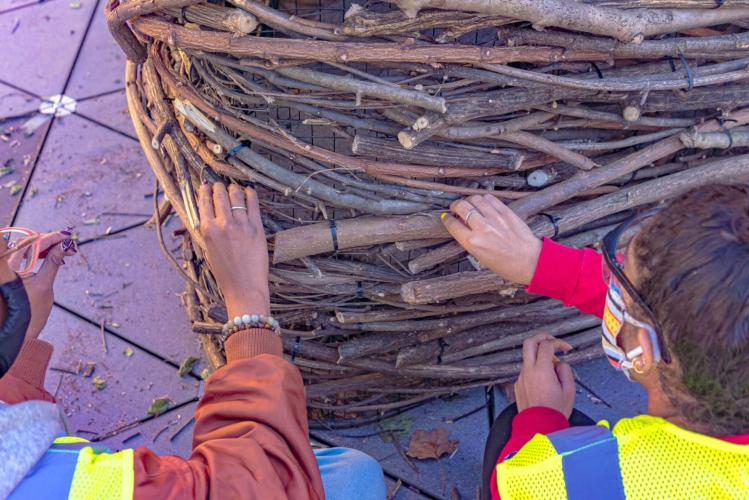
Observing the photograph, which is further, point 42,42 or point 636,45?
point 42,42

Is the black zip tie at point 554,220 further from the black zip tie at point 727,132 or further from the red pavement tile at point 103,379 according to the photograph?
the red pavement tile at point 103,379

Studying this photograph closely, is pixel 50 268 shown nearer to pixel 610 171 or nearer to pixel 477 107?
pixel 477 107

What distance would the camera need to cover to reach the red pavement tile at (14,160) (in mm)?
3084

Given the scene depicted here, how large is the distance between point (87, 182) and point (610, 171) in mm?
2341

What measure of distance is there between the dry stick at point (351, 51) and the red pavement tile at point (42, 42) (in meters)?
2.41

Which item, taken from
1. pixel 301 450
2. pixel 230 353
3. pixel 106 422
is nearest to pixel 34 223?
pixel 106 422

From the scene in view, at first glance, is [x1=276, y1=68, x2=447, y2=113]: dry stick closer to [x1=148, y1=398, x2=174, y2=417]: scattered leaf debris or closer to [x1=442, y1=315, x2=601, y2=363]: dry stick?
[x1=442, y1=315, x2=601, y2=363]: dry stick

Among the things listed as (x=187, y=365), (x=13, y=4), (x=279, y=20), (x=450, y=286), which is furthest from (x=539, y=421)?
(x=13, y=4)

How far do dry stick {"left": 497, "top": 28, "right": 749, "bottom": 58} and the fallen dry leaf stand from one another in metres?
1.31

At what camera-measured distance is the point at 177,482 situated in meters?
1.15

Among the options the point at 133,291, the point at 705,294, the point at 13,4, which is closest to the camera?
the point at 705,294

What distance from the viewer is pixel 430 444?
2.28 m

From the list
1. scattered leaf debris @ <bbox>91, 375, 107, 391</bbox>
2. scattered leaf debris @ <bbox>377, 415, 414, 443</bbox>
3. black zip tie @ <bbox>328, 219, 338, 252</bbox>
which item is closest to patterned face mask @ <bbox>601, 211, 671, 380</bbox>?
black zip tie @ <bbox>328, 219, 338, 252</bbox>

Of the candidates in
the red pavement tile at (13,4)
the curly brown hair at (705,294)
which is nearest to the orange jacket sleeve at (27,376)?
the curly brown hair at (705,294)
